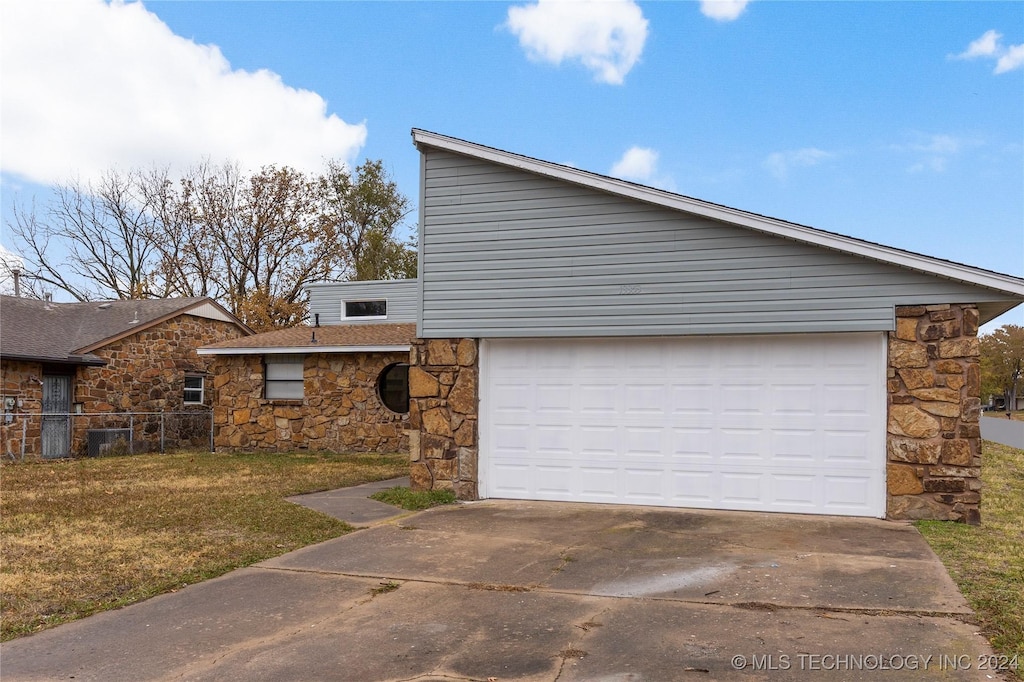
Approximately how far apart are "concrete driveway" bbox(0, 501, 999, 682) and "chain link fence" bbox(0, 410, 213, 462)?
13.1 meters

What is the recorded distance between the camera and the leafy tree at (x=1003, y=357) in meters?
52.7

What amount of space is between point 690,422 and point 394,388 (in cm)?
972

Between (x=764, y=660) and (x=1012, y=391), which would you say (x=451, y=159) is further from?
(x=1012, y=391)

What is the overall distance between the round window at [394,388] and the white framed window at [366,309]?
3.75 m

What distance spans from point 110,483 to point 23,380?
710 cm

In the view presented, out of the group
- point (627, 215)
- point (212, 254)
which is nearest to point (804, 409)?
point (627, 215)

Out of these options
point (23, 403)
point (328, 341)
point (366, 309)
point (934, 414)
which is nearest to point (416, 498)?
point (934, 414)

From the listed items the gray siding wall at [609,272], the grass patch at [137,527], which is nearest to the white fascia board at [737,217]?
the gray siding wall at [609,272]

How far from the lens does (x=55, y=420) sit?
62.0 feet

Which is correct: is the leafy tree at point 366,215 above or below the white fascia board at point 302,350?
above

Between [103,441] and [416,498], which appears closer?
[416,498]

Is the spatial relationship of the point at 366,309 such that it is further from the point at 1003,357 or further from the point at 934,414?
the point at 1003,357

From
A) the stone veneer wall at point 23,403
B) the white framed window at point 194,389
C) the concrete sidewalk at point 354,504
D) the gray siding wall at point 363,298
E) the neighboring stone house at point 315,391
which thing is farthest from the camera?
the white framed window at point 194,389

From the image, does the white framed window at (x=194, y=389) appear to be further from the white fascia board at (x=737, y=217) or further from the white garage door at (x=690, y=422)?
the white garage door at (x=690, y=422)
